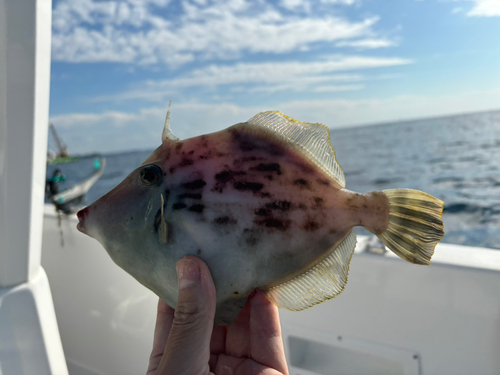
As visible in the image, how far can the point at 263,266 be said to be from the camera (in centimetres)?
102

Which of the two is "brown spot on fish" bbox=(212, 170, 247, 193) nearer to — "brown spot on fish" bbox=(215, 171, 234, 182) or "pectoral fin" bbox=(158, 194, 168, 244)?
"brown spot on fish" bbox=(215, 171, 234, 182)

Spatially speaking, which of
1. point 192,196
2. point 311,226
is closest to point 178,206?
point 192,196

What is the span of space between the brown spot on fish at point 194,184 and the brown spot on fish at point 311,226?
0.34 m

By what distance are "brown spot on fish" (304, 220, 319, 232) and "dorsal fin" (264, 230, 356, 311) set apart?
0.10 metres

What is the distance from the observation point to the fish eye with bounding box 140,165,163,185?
103cm

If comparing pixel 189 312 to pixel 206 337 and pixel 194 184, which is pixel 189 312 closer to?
pixel 206 337

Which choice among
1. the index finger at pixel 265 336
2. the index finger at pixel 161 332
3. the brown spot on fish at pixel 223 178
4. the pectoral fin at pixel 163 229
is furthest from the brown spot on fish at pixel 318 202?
the index finger at pixel 161 332

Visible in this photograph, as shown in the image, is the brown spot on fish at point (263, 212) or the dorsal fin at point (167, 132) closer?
the brown spot on fish at point (263, 212)

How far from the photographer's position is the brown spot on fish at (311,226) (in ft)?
3.37

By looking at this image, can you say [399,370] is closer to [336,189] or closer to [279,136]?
[336,189]

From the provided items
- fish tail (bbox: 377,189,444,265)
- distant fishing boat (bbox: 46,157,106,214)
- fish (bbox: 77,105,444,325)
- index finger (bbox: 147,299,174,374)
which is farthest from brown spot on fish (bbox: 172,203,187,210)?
distant fishing boat (bbox: 46,157,106,214)

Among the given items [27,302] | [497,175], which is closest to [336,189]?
[27,302]

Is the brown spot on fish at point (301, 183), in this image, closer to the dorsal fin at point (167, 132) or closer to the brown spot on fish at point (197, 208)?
the brown spot on fish at point (197, 208)

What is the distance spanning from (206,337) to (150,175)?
55 cm
